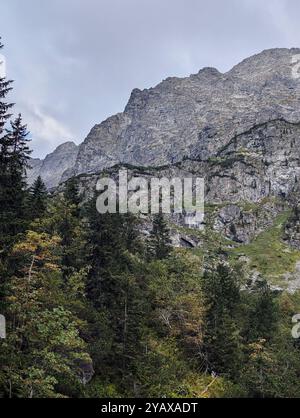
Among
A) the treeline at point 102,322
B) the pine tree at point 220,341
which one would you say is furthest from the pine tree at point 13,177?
the pine tree at point 220,341

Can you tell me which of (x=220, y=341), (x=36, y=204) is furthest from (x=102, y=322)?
(x=36, y=204)

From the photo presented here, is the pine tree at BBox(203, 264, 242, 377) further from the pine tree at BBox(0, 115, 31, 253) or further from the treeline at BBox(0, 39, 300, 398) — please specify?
the pine tree at BBox(0, 115, 31, 253)

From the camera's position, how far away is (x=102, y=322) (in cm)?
4491

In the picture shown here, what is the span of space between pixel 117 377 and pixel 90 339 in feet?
15.2

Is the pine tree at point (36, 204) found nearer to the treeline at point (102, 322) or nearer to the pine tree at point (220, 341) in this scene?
the treeline at point (102, 322)

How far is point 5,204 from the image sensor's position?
45.1 metres

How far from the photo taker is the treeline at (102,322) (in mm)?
33188

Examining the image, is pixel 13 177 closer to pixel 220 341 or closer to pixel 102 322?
pixel 102 322

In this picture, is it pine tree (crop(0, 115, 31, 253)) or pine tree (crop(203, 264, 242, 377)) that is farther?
pine tree (crop(203, 264, 242, 377))

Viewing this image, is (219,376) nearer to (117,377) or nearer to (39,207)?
(117,377)

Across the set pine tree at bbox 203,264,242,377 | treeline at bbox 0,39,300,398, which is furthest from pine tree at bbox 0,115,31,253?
pine tree at bbox 203,264,242,377

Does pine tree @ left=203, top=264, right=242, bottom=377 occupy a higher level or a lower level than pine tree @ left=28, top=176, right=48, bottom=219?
lower

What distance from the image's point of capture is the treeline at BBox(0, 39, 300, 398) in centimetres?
3319
